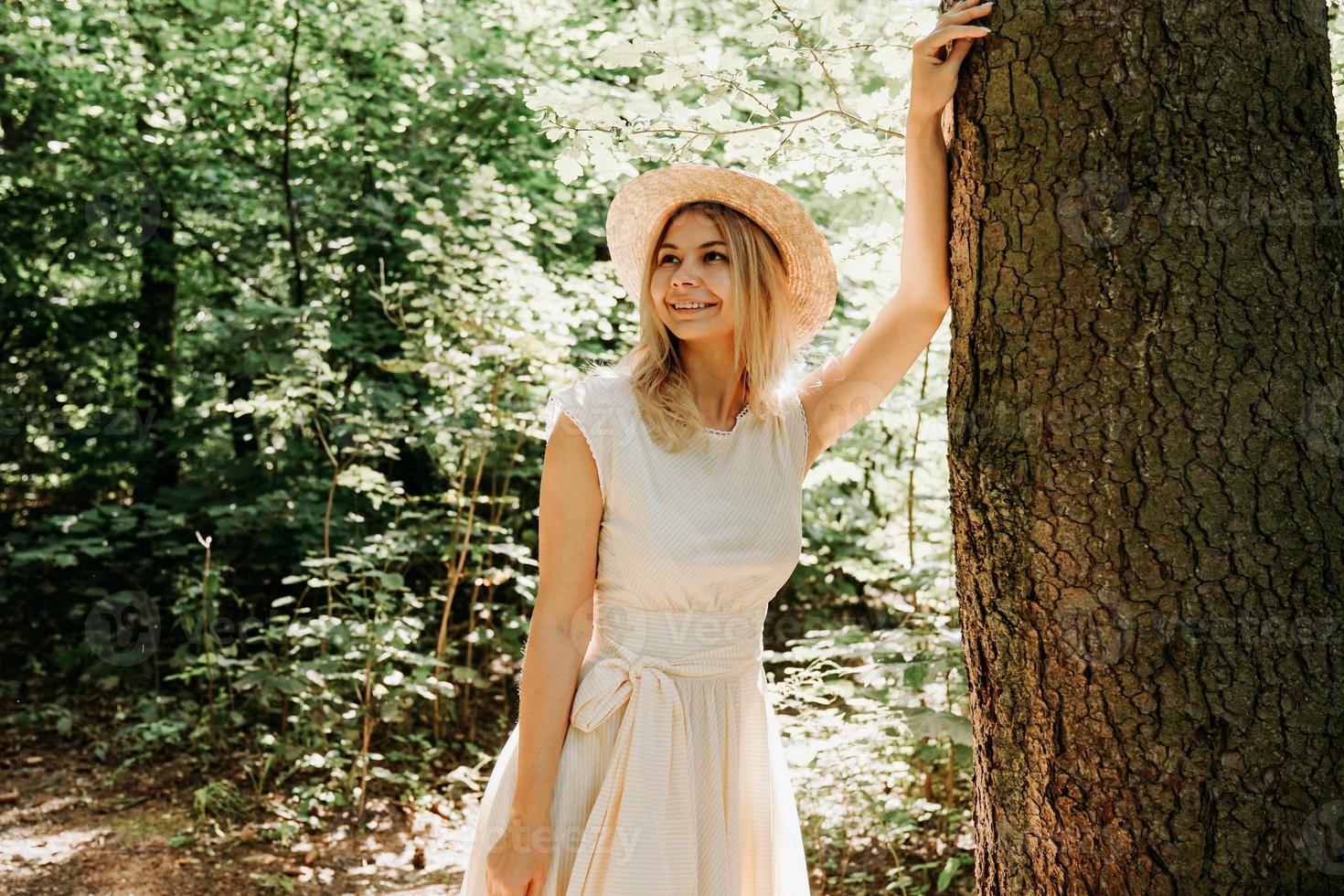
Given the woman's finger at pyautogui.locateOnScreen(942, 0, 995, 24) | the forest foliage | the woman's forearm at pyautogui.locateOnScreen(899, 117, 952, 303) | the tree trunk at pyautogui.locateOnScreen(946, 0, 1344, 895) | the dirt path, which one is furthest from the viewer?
the forest foliage

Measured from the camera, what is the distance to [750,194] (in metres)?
2.15

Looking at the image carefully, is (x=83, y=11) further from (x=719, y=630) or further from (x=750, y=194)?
(x=719, y=630)

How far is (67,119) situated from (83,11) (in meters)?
0.71

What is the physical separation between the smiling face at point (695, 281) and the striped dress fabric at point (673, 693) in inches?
8.7

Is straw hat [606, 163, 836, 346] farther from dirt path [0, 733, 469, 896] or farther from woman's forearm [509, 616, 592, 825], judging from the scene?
dirt path [0, 733, 469, 896]

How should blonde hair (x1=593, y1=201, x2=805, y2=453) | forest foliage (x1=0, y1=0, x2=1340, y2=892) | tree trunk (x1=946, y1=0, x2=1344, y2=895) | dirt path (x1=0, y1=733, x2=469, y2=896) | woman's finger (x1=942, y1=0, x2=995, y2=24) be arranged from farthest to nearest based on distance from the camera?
forest foliage (x1=0, y1=0, x2=1340, y2=892)
dirt path (x1=0, y1=733, x2=469, y2=896)
blonde hair (x1=593, y1=201, x2=805, y2=453)
woman's finger (x1=942, y1=0, x2=995, y2=24)
tree trunk (x1=946, y1=0, x2=1344, y2=895)

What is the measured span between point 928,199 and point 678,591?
0.82 metres

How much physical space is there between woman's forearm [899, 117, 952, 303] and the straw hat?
0.36m

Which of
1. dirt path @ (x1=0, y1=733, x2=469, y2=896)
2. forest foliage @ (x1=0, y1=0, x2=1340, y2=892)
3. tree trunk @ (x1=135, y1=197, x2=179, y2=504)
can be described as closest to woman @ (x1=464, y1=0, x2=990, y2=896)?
forest foliage @ (x1=0, y1=0, x2=1340, y2=892)

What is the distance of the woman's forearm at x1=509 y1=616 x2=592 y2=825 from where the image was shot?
1.85 m

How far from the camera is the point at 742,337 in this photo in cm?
212

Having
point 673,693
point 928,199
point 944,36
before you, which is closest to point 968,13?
point 944,36

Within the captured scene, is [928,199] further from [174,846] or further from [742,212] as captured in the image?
[174,846]

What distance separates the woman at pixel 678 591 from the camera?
1.83 meters
